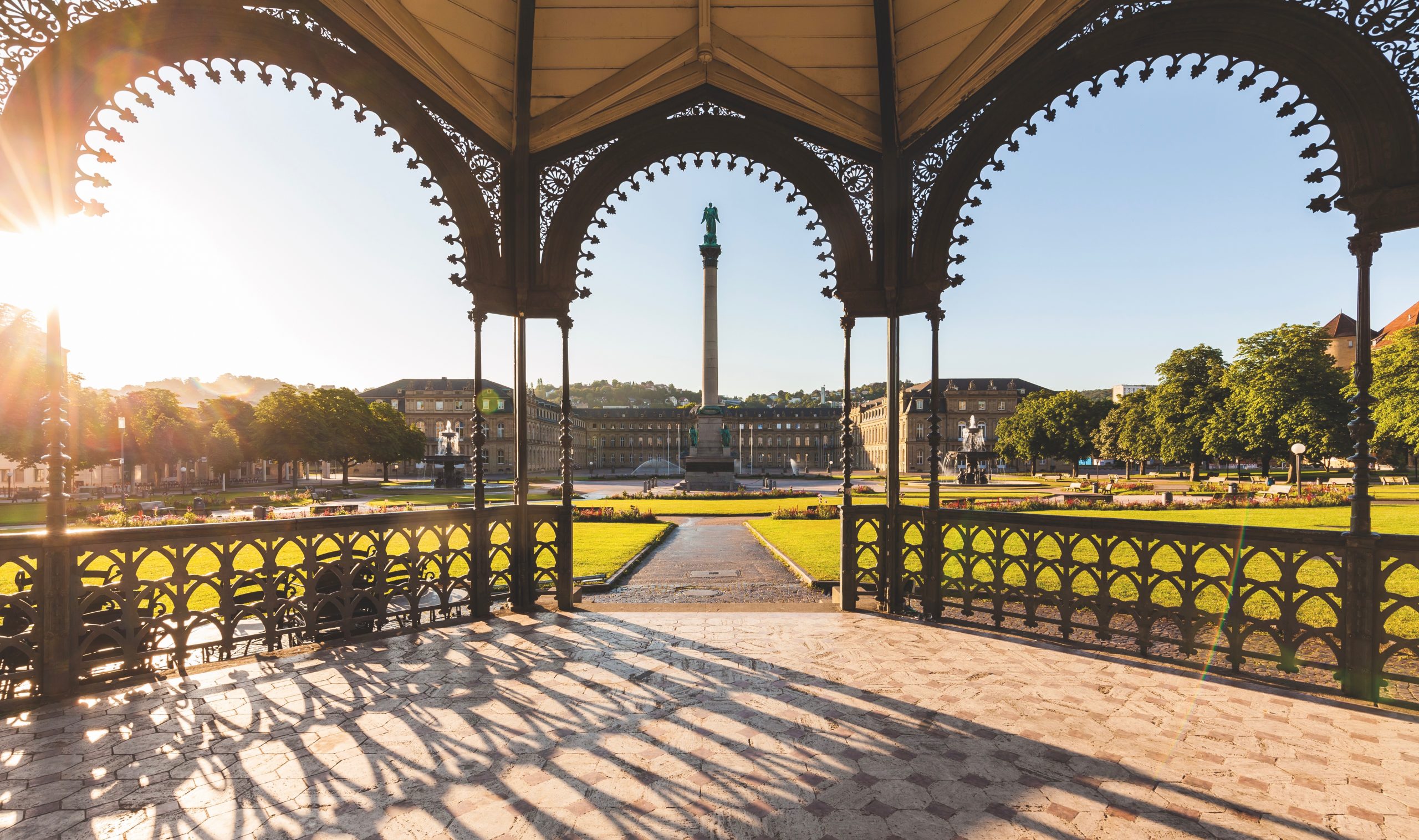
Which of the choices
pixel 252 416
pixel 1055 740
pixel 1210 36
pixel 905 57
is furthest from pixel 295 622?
pixel 252 416

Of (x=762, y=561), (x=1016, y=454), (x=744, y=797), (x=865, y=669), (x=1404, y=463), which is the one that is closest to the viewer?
(x=744, y=797)

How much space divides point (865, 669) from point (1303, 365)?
131 feet

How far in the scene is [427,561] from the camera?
661cm

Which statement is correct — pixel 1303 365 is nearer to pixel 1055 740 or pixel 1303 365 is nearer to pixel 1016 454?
pixel 1016 454

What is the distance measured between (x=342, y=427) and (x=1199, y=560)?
166 ft

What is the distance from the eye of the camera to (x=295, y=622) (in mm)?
5898

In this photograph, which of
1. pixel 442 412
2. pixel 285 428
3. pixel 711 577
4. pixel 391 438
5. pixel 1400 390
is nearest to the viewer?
pixel 711 577

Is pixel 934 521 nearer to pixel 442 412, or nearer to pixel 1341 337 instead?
pixel 1341 337

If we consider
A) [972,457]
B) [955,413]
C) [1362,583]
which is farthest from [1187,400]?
[955,413]

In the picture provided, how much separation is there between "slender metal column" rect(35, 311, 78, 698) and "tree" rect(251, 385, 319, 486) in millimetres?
45206

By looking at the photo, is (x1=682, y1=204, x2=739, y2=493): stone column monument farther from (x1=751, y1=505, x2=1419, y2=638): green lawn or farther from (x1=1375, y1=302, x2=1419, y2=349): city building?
(x1=1375, y1=302, x2=1419, y2=349): city building

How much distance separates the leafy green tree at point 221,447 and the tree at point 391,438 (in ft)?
31.2

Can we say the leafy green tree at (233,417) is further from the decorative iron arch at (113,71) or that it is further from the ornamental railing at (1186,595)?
the ornamental railing at (1186,595)

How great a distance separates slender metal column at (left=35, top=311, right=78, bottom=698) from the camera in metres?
4.70
